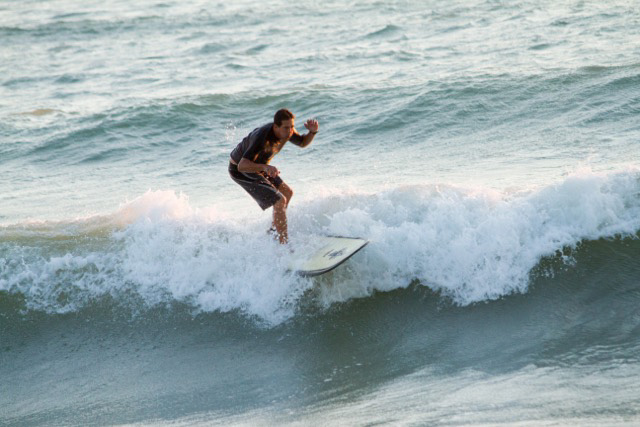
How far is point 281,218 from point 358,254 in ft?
2.96

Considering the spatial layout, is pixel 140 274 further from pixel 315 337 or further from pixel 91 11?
pixel 91 11

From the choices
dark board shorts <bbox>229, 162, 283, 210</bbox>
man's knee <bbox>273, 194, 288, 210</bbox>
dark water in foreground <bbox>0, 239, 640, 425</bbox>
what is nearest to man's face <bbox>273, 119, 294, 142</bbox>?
dark board shorts <bbox>229, 162, 283, 210</bbox>

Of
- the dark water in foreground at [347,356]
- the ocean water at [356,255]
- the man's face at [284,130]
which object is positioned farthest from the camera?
the man's face at [284,130]

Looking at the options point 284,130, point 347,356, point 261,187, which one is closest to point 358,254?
point 261,187

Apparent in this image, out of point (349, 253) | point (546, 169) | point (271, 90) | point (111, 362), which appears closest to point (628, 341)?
point (349, 253)

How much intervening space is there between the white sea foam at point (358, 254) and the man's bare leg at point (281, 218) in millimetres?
167

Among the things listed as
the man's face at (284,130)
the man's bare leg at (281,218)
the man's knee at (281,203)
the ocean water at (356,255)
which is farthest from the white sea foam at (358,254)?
the man's face at (284,130)

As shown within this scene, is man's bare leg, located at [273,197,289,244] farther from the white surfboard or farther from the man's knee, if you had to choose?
the white surfboard

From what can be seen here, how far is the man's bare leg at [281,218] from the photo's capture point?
7543 mm

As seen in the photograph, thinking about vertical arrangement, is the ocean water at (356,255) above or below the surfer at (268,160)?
below

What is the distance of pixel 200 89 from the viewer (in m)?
17.3

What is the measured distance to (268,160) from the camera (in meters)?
7.37

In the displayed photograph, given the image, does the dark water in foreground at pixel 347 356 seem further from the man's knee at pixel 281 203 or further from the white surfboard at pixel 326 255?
the man's knee at pixel 281 203

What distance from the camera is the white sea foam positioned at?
7574 mm
